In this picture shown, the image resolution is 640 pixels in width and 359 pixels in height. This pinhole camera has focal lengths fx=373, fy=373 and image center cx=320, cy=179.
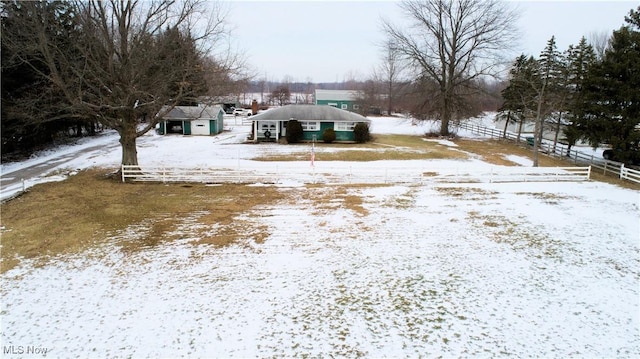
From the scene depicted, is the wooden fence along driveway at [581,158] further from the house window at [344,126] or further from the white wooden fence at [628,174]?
the house window at [344,126]

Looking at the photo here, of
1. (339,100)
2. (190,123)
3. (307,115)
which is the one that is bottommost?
(190,123)

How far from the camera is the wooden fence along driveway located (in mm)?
23188

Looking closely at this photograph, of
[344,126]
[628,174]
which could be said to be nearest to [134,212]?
[344,126]

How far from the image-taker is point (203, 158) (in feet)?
89.7

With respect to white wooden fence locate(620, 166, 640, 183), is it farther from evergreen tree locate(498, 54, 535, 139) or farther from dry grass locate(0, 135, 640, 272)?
evergreen tree locate(498, 54, 535, 139)

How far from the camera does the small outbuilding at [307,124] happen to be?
36688 mm

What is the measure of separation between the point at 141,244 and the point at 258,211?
187 inches

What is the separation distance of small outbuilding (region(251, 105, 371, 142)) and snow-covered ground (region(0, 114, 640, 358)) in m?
22.3

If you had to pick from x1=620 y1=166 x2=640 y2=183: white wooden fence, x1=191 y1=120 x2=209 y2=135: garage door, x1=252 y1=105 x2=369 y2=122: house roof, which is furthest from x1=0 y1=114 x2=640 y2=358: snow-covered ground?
x1=191 y1=120 x2=209 y2=135: garage door

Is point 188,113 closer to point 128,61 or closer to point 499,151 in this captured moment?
point 128,61

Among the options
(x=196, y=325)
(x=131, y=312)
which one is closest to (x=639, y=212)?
(x=196, y=325)

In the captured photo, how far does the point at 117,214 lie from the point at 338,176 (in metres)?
11.3

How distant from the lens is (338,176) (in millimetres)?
21328

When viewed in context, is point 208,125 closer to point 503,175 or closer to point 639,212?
point 503,175
